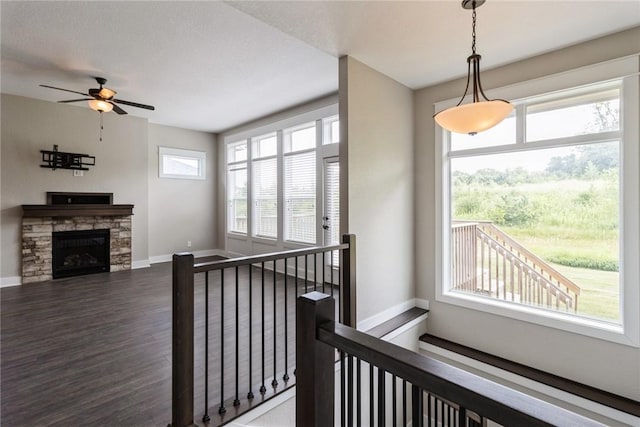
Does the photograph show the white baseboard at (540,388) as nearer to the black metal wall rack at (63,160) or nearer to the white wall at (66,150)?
the white wall at (66,150)

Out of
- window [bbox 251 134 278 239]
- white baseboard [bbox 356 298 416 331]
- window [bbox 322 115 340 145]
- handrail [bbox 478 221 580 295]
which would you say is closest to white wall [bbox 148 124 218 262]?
window [bbox 251 134 278 239]

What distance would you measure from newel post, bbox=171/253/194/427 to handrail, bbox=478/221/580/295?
10.8ft

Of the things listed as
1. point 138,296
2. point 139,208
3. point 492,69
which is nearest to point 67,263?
point 139,208

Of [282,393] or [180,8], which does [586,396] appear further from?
[180,8]

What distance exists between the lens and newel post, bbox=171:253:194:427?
1.74 meters

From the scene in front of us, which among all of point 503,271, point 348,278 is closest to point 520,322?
point 503,271

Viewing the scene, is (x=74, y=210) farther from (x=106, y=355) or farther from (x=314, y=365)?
(x=314, y=365)

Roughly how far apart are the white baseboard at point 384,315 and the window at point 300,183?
6.26 feet

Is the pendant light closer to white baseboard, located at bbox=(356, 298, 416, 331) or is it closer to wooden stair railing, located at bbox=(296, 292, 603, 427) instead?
wooden stair railing, located at bbox=(296, 292, 603, 427)

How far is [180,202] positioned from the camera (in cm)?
679

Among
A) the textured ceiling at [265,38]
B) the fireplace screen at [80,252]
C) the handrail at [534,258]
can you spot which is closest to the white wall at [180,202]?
the fireplace screen at [80,252]

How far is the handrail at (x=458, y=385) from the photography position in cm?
57

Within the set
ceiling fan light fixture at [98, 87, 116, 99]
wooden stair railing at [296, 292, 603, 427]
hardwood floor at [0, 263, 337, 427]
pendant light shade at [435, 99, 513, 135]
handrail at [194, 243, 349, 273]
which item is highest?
ceiling fan light fixture at [98, 87, 116, 99]

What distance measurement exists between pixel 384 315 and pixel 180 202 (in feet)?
17.3
